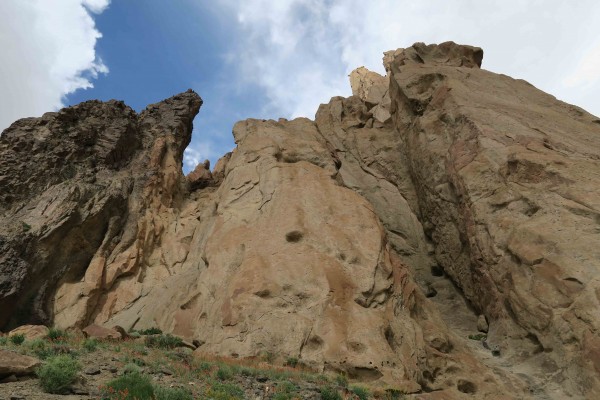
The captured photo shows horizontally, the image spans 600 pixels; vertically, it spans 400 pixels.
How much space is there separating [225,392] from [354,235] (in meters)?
12.2

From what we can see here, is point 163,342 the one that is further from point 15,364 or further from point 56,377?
point 56,377

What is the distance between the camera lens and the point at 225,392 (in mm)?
11773

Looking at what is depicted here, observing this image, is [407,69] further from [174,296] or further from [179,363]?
[179,363]

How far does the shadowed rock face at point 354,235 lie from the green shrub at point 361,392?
6.53 feet

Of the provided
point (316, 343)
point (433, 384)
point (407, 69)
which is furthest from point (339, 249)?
point (407, 69)

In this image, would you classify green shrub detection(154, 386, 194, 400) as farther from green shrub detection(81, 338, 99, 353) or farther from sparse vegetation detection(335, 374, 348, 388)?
sparse vegetation detection(335, 374, 348, 388)

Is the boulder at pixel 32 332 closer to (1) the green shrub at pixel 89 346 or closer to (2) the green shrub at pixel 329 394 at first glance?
(1) the green shrub at pixel 89 346

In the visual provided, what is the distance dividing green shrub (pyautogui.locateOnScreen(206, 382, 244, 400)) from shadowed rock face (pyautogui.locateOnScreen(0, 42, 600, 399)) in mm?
4549

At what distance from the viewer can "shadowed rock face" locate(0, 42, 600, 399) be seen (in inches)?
720

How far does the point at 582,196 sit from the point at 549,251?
12.1 feet

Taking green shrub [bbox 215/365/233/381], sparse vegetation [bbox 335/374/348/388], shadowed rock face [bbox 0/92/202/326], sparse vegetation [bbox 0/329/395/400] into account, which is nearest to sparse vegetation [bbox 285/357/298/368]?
sparse vegetation [bbox 0/329/395/400]

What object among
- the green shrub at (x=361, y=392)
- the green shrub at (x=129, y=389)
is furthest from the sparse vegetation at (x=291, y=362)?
the green shrub at (x=129, y=389)

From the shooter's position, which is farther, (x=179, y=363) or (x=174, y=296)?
(x=174, y=296)

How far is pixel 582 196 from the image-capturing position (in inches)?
838
